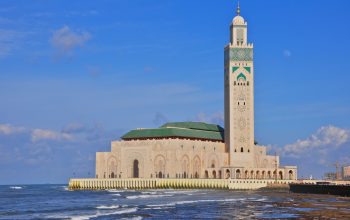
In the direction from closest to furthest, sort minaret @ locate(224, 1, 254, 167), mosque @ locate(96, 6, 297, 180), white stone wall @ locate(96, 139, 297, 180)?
white stone wall @ locate(96, 139, 297, 180) < mosque @ locate(96, 6, 297, 180) < minaret @ locate(224, 1, 254, 167)

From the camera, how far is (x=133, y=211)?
2643 inches

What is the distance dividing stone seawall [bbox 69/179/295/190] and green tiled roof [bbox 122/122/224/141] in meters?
12.2

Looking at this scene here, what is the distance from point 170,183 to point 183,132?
15226 mm

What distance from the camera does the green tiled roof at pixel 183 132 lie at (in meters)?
149

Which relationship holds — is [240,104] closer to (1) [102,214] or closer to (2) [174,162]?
(2) [174,162]

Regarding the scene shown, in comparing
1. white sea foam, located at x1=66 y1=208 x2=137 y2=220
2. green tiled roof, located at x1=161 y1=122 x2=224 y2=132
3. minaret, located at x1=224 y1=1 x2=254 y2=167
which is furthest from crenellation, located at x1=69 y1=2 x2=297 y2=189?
white sea foam, located at x1=66 y1=208 x2=137 y2=220

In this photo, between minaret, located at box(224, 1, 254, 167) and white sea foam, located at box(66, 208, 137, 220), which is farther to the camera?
minaret, located at box(224, 1, 254, 167)

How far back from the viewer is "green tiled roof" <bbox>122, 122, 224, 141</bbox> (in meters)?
149

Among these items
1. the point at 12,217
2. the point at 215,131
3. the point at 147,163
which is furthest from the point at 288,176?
the point at 12,217

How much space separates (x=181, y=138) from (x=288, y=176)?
23592 millimetres

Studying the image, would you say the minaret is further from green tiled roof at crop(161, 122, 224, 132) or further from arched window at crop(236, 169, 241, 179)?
green tiled roof at crop(161, 122, 224, 132)

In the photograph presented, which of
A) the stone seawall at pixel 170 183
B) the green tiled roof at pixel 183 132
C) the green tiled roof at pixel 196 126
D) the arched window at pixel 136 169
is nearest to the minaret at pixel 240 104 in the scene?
the green tiled roof at pixel 183 132

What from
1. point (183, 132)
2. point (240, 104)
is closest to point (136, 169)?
point (183, 132)

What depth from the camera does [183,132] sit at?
150250mm
